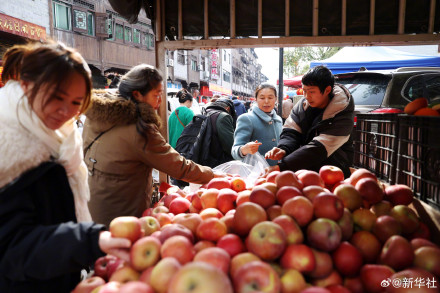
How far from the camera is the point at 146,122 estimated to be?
7.78ft

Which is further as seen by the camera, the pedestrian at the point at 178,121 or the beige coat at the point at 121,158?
the pedestrian at the point at 178,121

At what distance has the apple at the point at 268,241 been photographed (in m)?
1.51

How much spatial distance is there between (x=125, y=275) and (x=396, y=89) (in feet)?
19.1

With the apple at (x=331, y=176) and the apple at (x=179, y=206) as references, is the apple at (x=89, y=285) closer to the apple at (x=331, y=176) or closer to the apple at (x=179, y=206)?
the apple at (x=179, y=206)

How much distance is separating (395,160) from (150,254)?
5.94 ft

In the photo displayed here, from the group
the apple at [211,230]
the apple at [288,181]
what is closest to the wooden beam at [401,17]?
the apple at [288,181]

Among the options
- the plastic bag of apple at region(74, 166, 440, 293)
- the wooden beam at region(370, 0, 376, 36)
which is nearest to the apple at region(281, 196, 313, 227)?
the plastic bag of apple at region(74, 166, 440, 293)

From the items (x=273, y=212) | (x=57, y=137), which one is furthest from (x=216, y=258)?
(x=57, y=137)

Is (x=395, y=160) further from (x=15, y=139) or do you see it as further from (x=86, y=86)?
(x=15, y=139)

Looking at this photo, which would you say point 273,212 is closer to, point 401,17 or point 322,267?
point 322,267

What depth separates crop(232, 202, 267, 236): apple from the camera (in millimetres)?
1742

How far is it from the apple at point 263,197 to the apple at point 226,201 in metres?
0.23

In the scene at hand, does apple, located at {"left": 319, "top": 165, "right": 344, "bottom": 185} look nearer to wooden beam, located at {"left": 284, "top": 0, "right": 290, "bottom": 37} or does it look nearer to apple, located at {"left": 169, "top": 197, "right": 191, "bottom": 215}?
apple, located at {"left": 169, "top": 197, "right": 191, "bottom": 215}

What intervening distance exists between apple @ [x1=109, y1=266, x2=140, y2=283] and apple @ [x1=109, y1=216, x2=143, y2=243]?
0.47 ft
